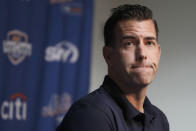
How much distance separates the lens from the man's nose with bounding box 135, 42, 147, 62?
33.1 inches

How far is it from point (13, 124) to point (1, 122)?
83mm

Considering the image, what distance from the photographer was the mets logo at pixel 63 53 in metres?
1.92

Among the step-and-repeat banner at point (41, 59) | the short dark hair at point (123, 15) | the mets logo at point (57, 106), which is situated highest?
the short dark hair at point (123, 15)

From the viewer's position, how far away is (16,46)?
6.01 feet

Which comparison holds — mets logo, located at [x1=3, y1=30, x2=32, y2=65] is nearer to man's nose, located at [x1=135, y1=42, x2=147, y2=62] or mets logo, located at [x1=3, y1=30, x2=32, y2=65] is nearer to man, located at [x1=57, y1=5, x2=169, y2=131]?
man, located at [x1=57, y1=5, x2=169, y2=131]

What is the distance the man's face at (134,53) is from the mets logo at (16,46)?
1091mm

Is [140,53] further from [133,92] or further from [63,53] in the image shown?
[63,53]

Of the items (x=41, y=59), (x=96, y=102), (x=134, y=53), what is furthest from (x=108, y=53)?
(x=41, y=59)

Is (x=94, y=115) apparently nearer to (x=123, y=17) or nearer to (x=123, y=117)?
(x=123, y=117)

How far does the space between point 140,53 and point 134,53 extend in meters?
0.02

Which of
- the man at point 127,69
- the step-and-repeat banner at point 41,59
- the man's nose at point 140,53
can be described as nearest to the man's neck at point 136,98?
the man at point 127,69

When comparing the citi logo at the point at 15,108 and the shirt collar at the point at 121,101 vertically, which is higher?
the shirt collar at the point at 121,101

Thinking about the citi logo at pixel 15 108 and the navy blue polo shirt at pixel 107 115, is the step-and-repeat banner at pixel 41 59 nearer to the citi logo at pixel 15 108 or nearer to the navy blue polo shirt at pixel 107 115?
the citi logo at pixel 15 108

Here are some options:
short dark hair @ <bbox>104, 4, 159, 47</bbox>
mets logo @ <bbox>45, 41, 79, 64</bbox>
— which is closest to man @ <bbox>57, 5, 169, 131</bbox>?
short dark hair @ <bbox>104, 4, 159, 47</bbox>
